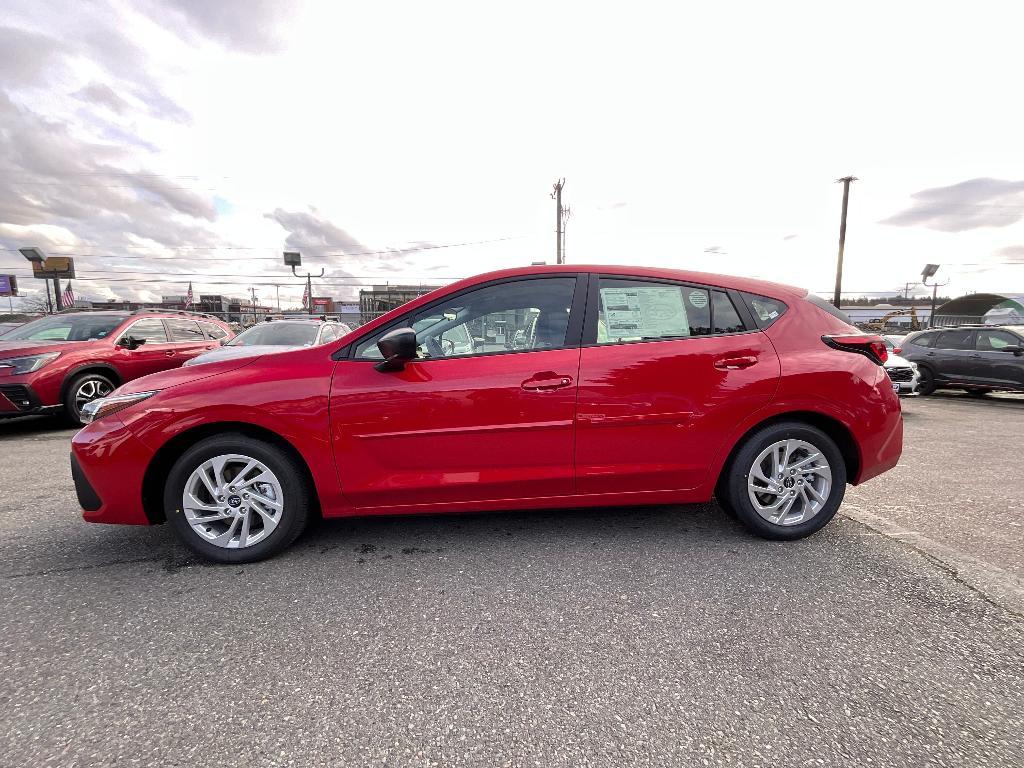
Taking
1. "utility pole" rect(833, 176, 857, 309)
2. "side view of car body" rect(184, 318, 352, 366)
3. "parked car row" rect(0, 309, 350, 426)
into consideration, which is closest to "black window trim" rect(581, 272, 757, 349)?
"parked car row" rect(0, 309, 350, 426)

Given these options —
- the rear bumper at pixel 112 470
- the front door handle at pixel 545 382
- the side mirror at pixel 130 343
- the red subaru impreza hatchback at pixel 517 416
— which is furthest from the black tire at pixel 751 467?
the side mirror at pixel 130 343

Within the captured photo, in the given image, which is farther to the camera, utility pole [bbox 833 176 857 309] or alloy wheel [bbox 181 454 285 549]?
utility pole [bbox 833 176 857 309]

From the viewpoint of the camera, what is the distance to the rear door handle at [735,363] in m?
2.67

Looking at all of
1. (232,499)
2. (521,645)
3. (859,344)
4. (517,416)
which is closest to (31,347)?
(232,499)

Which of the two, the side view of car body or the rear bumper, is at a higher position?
the side view of car body

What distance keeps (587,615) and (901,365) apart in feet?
27.4

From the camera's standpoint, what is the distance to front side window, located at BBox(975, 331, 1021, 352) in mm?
8521

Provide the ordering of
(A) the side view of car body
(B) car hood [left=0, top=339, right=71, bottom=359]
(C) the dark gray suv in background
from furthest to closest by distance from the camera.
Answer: (C) the dark gray suv in background
(A) the side view of car body
(B) car hood [left=0, top=339, right=71, bottom=359]

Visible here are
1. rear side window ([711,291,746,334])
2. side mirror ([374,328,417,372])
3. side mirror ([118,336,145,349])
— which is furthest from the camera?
side mirror ([118,336,145,349])

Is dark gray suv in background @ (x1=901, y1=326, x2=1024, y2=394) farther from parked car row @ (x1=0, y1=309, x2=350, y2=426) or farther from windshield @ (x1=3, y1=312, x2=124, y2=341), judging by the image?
windshield @ (x1=3, y1=312, x2=124, y2=341)

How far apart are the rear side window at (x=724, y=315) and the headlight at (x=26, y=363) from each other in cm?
Answer: 763

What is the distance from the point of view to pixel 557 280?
281 centimetres

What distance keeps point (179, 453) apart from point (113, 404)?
0.46 metres

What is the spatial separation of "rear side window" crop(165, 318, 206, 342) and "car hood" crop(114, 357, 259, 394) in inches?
229
